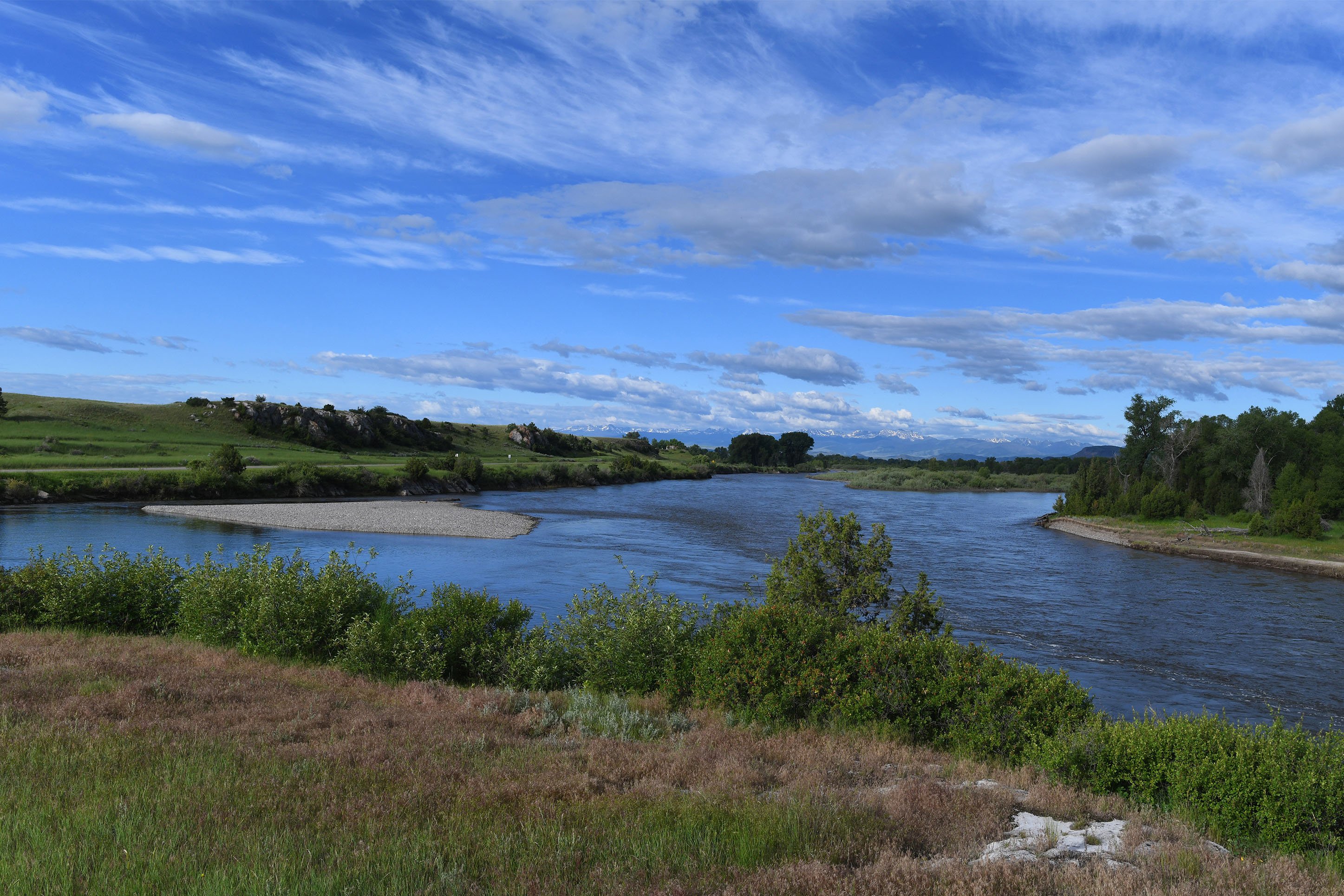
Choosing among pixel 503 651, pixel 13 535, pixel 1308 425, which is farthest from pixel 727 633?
pixel 1308 425

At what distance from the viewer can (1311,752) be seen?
778 centimetres

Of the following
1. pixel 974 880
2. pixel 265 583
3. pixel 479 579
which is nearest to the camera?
pixel 974 880

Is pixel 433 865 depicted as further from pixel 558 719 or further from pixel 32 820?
pixel 558 719

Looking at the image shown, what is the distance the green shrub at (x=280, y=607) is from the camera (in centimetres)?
1591

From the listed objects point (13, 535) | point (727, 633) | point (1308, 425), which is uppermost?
point (1308, 425)

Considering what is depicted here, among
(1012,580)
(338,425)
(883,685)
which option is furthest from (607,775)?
(338,425)

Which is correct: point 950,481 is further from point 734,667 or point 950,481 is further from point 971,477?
point 734,667

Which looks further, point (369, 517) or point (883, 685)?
point (369, 517)

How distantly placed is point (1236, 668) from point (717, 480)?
129531 mm

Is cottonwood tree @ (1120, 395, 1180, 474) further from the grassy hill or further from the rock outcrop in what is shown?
the rock outcrop

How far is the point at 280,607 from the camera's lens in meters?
16.2

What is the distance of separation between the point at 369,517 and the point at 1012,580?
44274 mm

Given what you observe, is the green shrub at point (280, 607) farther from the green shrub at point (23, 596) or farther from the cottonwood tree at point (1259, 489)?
the cottonwood tree at point (1259, 489)

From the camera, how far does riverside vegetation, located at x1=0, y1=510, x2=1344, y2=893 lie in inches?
221
